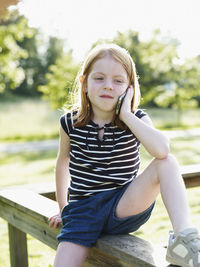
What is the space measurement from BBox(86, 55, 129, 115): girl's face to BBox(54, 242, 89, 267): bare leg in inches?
27.4

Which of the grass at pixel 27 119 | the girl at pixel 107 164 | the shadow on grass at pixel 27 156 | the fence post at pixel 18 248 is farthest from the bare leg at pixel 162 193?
the grass at pixel 27 119

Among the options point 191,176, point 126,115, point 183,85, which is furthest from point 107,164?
point 183,85

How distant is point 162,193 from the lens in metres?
1.81

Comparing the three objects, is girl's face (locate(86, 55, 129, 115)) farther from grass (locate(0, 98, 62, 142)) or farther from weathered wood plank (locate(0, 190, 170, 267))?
grass (locate(0, 98, 62, 142))

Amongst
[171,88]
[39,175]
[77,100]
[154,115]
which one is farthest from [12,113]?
[77,100]

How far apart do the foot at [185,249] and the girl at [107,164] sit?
19 cm

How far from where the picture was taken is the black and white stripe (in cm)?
207

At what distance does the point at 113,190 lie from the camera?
2062mm

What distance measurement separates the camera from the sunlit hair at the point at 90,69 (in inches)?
83.8

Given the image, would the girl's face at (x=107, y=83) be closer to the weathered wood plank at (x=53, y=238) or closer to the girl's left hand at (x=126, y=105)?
the girl's left hand at (x=126, y=105)

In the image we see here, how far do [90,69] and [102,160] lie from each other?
49cm

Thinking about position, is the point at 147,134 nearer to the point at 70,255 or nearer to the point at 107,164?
the point at 107,164

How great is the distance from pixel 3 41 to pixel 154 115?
18.9m

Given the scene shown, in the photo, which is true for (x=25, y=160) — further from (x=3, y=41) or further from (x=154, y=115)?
(x=154, y=115)
